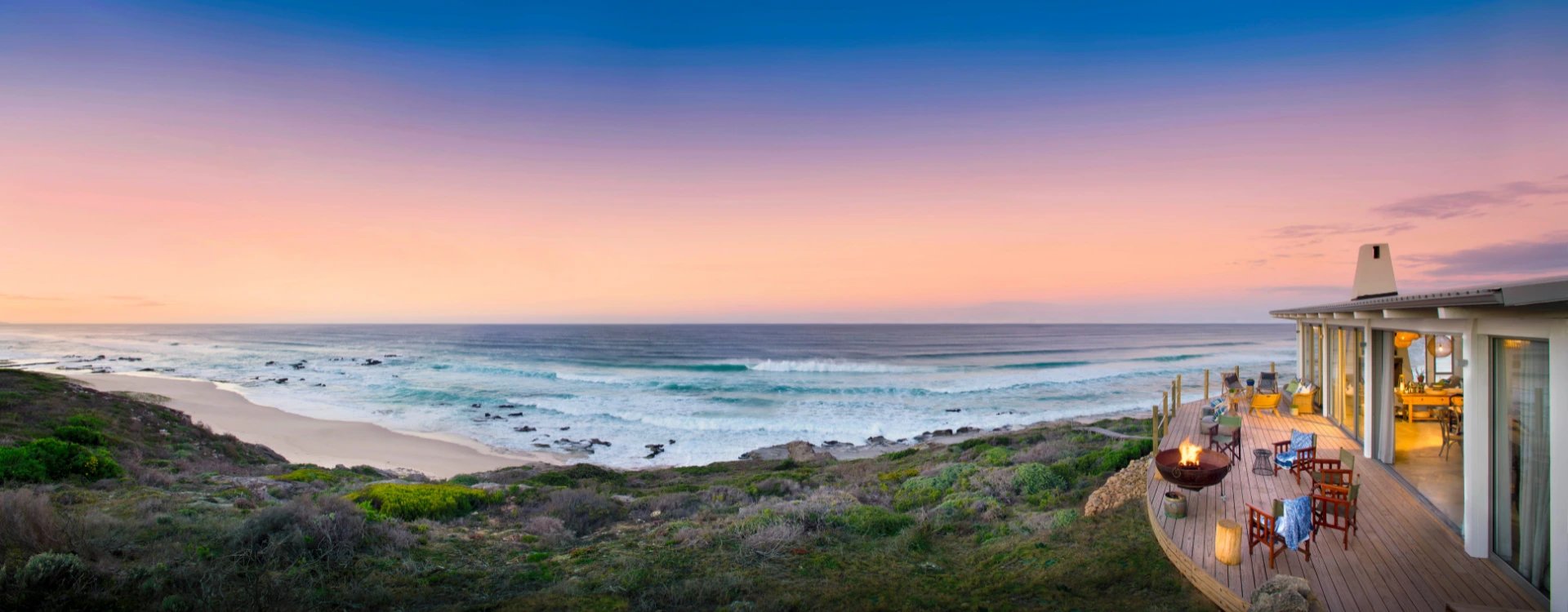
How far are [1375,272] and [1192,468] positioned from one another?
341 inches

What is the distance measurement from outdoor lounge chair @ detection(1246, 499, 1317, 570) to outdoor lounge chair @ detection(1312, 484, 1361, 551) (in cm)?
34

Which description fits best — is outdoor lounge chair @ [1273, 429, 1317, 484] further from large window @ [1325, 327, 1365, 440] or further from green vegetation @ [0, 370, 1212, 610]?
large window @ [1325, 327, 1365, 440]

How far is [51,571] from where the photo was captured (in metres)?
5.06

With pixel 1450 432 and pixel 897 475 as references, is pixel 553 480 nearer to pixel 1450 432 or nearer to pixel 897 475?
pixel 897 475

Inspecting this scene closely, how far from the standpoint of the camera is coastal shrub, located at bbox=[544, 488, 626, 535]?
31.0 feet

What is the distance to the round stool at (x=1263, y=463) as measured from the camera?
8.20m

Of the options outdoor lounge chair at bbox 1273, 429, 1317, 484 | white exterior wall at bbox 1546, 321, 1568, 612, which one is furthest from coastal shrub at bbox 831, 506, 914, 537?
white exterior wall at bbox 1546, 321, 1568, 612

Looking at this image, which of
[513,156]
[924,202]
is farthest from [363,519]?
[924,202]

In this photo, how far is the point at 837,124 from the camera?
21391 millimetres

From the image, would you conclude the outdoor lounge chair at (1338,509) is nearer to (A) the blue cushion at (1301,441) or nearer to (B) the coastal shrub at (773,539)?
(A) the blue cushion at (1301,441)

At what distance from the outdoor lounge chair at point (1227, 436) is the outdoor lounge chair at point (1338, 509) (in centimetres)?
275

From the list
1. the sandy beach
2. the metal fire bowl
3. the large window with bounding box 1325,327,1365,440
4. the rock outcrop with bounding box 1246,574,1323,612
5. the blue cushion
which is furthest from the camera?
the sandy beach

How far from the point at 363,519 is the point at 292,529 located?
793 mm

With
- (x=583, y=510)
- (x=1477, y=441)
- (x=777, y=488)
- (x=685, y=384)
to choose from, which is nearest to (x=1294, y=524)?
(x=1477, y=441)
